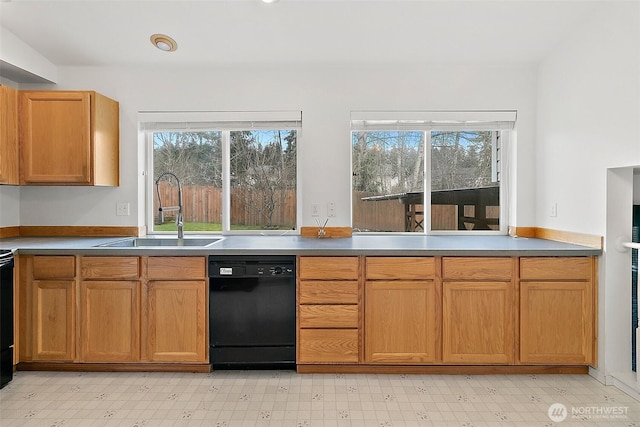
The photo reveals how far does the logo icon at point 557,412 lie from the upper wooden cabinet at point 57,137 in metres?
3.37

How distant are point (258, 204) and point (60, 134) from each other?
62.4 inches

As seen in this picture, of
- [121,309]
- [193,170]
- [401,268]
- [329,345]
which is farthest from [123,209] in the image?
[401,268]

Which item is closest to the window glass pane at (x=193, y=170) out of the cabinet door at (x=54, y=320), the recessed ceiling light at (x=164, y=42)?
the recessed ceiling light at (x=164, y=42)

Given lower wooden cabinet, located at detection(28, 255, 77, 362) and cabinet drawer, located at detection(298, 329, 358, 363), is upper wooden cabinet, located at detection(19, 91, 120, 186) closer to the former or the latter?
lower wooden cabinet, located at detection(28, 255, 77, 362)

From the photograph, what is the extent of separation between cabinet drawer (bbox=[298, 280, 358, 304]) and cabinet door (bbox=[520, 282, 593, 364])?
1105 mm

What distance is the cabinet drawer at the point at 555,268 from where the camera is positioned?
265cm

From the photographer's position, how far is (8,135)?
2.97 metres

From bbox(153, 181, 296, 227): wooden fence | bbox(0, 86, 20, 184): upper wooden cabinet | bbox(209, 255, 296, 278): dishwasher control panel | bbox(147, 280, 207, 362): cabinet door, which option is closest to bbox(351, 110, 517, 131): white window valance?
bbox(153, 181, 296, 227): wooden fence

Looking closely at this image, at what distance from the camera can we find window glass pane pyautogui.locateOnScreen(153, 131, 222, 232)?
141 inches

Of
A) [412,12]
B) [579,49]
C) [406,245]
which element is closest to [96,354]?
[406,245]

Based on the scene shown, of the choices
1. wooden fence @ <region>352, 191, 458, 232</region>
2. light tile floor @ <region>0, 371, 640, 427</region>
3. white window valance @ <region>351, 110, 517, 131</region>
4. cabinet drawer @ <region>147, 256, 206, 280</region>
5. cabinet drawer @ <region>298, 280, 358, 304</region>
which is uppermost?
white window valance @ <region>351, 110, 517, 131</region>

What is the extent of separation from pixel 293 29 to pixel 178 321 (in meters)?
2.18

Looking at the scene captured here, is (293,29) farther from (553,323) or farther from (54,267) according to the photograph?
(553,323)

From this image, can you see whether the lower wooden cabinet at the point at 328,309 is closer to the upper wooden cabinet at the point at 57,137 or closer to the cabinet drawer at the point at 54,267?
the cabinet drawer at the point at 54,267
